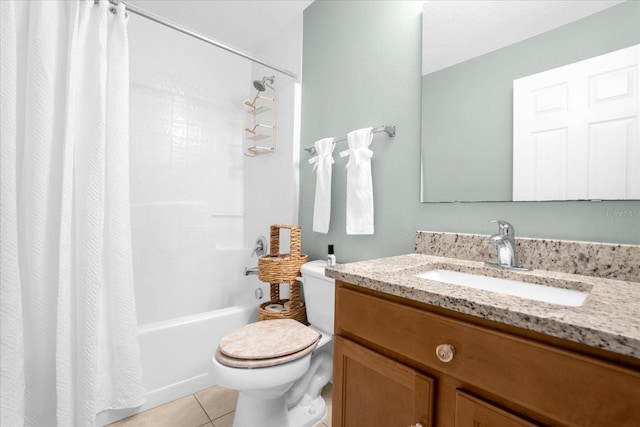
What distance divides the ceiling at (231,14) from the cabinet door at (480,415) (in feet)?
6.99

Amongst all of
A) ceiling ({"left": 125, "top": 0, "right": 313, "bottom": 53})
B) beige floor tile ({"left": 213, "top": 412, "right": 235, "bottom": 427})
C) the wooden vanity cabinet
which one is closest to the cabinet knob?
the wooden vanity cabinet

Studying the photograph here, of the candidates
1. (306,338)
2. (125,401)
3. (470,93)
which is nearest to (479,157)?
(470,93)

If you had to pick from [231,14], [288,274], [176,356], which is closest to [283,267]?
[288,274]

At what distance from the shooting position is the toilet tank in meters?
1.32

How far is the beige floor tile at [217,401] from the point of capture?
133 cm

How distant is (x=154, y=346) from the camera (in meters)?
1.38

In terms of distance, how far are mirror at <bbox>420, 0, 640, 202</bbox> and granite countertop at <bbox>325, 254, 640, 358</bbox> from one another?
1.19 feet

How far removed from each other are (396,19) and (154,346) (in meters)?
1.98

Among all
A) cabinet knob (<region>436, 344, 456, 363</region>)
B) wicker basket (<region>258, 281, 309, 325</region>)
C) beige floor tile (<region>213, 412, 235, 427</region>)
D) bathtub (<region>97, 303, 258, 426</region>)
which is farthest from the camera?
wicker basket (<region>258, 281, 309, 325</region>)

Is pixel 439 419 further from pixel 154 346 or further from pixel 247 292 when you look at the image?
pixel 247 292

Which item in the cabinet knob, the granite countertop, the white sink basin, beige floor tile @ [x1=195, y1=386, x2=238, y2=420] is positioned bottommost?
beige floor tile @ [x1=195, y1=386, x2=238, y2=420]

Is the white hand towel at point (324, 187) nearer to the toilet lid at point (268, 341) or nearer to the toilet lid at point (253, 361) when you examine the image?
the toilet lid at point (268, 341)

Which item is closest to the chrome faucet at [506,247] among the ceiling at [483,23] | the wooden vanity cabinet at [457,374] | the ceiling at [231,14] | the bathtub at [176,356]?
the wooden vanity cabinet at [457,374]

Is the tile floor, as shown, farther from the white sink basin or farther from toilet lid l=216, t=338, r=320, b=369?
the white sink basin
